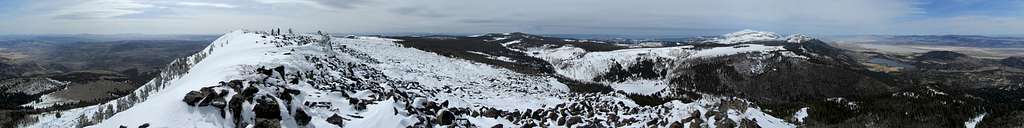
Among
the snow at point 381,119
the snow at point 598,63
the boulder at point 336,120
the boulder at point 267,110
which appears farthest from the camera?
the snow at point 598,63

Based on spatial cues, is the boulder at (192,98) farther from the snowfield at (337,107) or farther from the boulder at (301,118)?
the boulder at (301,118)

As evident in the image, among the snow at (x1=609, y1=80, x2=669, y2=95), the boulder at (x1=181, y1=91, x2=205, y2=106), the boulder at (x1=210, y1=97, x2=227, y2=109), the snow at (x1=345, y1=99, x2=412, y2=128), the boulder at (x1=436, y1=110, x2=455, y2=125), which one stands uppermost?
the boulder at (x1=181, y1=91, x2=205, y2=106)

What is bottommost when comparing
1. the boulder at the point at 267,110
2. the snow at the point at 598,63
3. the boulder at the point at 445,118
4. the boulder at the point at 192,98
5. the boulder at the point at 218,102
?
the snow at the point at 598,63

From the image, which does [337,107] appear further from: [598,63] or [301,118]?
[598,63]

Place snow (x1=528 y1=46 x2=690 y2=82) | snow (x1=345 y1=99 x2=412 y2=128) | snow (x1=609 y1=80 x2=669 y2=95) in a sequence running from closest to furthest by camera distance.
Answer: snow (x1=345 y1=99 x2=412 y2=128) → snow (x1=609 y1=80 x2=669 y2=95) → snow (x1=528 y1=46 x2=690 y2=82)

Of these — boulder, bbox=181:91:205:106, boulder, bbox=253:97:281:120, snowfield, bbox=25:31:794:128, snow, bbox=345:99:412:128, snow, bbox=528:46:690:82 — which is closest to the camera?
boulder, bbox=181:91:205:106

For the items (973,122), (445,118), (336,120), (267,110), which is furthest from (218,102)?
(973,122)

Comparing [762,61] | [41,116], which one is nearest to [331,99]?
[41,116]

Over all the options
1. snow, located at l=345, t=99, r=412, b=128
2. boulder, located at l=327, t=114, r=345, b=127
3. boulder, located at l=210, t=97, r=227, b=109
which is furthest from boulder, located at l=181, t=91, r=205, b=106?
snow, located at l=345, t=99, r=412, b=128

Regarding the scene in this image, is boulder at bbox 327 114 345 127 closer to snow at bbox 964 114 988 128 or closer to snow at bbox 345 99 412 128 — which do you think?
snow at bbox 345 99 412 128

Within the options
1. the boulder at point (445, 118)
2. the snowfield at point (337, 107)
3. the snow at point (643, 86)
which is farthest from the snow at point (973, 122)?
the boulder at point (445, 118)

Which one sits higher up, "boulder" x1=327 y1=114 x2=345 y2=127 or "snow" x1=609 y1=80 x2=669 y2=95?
"boulder" x1=327 y1=114 x2=345 y2=127

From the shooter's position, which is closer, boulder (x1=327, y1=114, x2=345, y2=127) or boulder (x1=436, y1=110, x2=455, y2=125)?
boulder (x1=327, y1=114, x2=345, y2=127)

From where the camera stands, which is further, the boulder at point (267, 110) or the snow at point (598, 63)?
the snow at point (598, 63)
